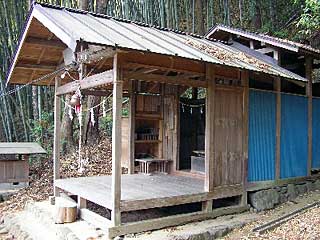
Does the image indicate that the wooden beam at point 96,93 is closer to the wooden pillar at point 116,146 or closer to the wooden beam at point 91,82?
the wooden beam at point 91,82

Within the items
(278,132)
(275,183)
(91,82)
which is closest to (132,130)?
(91,82)

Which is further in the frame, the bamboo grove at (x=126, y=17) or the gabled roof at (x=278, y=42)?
the bamboo grove at (x=126, y=17)

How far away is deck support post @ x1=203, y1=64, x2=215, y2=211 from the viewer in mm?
6219

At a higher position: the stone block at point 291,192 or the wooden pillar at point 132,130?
the wooden pillar at point 132,130

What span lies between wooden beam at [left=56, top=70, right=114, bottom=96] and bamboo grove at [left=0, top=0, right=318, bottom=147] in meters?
3.76

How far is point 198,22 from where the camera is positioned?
13.7 m

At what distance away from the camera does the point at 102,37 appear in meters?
4.72

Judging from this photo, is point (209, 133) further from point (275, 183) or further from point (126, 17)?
point (126, 17)

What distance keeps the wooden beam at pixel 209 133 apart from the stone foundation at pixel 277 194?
49.7 inches

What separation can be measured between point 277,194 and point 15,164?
20.5 ft

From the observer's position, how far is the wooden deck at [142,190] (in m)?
5.46

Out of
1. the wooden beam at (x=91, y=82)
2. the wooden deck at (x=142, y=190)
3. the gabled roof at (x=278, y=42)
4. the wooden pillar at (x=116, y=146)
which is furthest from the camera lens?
the gabled roof at (x=278, y=42)

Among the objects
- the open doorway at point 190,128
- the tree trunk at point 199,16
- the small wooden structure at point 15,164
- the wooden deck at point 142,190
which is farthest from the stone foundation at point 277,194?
the tree trunk at point 199,16

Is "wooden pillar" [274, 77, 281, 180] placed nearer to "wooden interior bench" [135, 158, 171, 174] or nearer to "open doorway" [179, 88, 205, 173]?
"open doorway" [179, 88, 205, 173]
